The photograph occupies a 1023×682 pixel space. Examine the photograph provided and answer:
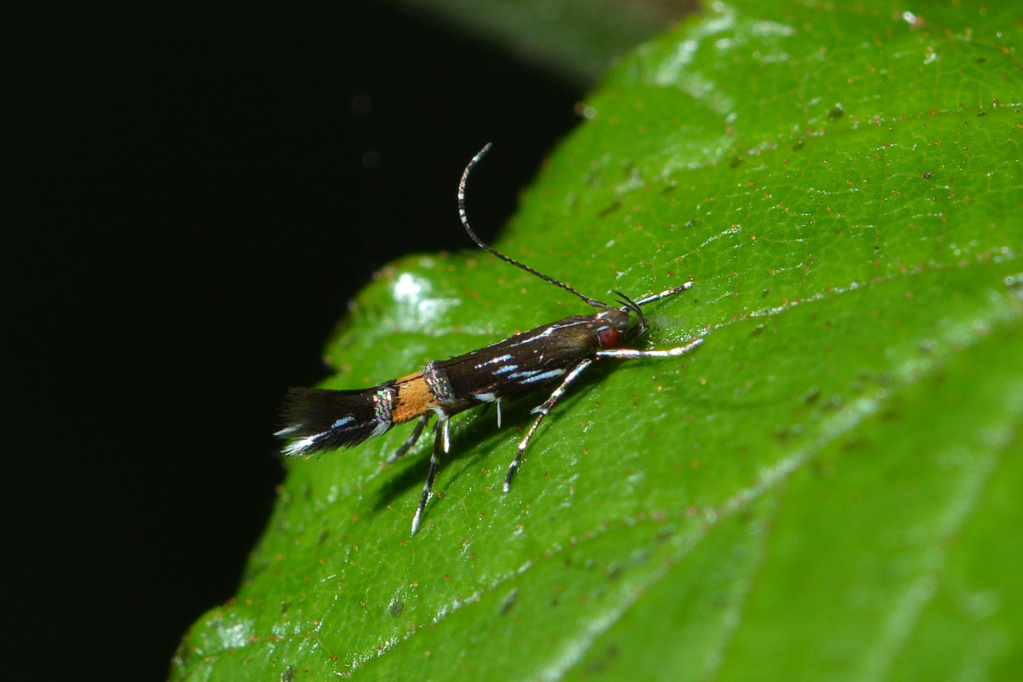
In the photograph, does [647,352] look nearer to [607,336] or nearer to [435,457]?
[607,336]

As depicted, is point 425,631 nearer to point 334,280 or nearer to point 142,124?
point 334,280

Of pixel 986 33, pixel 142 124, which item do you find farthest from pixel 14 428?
pixel 986 33

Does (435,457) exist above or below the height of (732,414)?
below

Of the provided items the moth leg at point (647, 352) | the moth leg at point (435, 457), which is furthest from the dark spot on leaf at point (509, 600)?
the moth leg at point (647, 352)

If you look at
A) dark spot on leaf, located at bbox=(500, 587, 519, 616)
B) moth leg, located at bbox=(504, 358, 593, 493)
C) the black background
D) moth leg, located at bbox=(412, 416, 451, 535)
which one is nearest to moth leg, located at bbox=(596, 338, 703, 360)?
moth leg, located at bbox=(504, 358, 593, 493)

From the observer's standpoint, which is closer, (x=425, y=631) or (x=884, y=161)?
(x=425, y=631)

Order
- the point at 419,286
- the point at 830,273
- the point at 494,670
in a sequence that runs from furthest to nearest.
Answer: the point at 419,286 → the point at 830,273 → the point at 494,670

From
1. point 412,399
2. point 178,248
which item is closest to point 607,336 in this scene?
point 412,399
